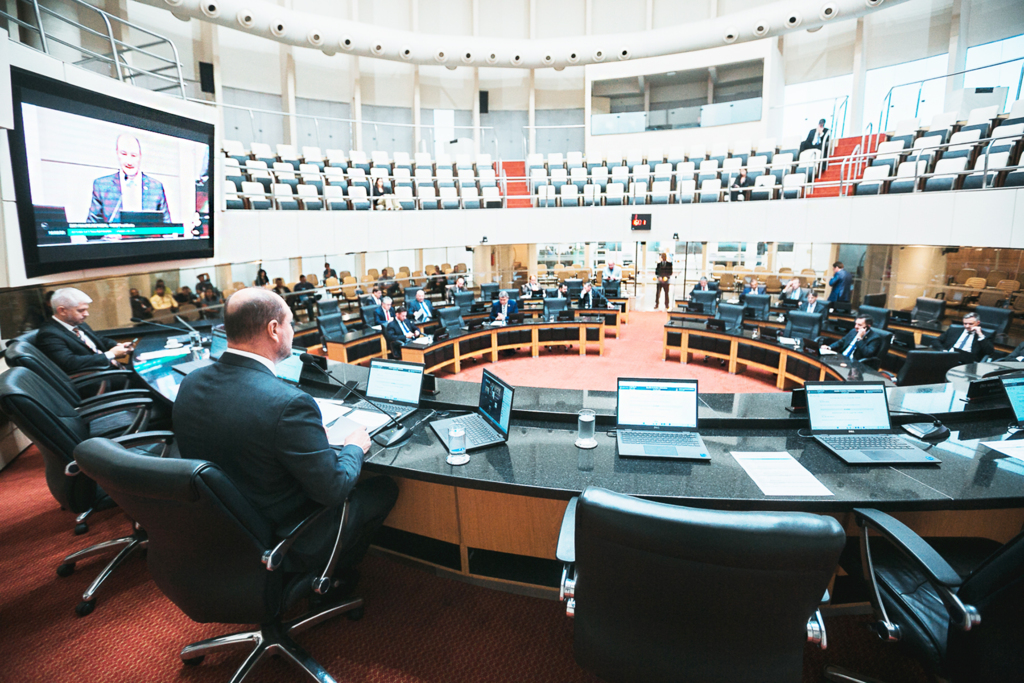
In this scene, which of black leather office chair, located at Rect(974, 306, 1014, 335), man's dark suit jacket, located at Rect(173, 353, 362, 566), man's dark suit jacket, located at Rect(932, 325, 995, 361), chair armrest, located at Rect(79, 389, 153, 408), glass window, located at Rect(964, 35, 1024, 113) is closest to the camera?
man's dark suit jacket, located at Rect(173, 353, 362, 566)

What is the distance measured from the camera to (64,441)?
222cm

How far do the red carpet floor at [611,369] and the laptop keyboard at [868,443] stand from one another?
4.19 meters

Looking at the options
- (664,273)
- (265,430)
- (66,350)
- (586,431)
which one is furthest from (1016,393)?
(664,273)

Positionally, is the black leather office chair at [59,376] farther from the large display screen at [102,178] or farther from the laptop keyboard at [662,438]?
the laptop keyboard at [662,438]

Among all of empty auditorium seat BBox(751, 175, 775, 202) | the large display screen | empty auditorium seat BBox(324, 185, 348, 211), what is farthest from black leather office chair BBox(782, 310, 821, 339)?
empty auditorium seat BBox(324, 185, 348, 211)

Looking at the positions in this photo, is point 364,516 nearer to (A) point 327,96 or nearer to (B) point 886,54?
(A) point 327,96

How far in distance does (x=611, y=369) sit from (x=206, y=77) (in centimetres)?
1360

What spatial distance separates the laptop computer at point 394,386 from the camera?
2963 mm

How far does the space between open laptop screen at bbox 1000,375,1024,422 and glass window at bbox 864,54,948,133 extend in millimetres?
11340

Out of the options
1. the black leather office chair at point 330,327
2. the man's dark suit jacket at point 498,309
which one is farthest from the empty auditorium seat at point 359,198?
the man's dark suit jacket at point 498,309

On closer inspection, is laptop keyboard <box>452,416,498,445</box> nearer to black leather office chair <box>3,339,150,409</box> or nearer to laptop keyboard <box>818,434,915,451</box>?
laptop keyboard <box>818,434,915,451</box>

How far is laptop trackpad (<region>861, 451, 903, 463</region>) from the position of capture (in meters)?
2.21

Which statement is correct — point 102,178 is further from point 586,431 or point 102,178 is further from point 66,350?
point 586,431

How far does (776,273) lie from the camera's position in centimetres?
1205
